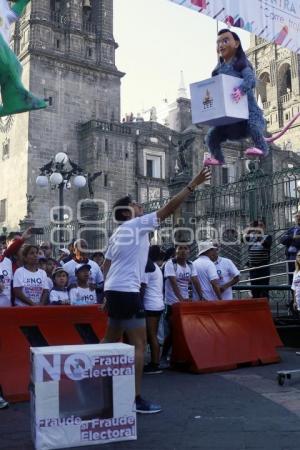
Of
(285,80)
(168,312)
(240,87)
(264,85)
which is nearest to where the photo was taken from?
(240,87)

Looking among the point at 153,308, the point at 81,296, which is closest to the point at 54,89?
the point at 81,296

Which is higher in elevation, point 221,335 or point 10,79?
point 10,79

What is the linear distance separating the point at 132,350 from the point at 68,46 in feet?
117

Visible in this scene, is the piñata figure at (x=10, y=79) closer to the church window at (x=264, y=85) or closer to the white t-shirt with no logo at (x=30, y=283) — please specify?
the white t-shirt with no logo at (x=30, y=283)

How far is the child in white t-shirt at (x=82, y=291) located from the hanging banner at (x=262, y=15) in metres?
3.88

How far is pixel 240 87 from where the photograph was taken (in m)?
5.97

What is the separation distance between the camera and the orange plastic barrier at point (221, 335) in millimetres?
7559

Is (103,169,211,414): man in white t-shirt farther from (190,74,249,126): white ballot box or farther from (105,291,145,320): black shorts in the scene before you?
(190,74,249,126): white ballot box

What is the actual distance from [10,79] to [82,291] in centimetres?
343

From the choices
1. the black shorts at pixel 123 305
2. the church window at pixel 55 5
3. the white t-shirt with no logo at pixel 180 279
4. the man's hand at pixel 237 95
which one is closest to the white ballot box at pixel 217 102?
the man's hand at pixel 237 95

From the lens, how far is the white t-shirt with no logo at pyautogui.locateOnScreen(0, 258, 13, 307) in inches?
272

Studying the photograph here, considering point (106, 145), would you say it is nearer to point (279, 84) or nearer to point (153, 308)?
point (153, 308)

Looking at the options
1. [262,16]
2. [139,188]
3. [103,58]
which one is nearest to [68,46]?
[103,58]

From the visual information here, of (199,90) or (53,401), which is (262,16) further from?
(53,401)
